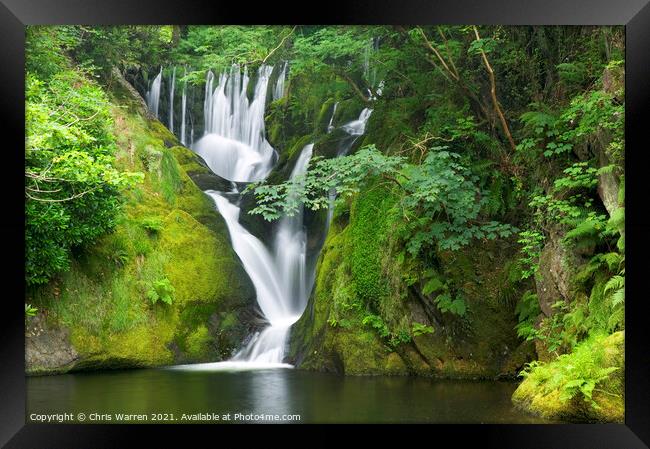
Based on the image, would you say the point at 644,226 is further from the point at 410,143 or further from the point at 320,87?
the point at 320,87

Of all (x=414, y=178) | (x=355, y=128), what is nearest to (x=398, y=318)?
(x=414, y=178)

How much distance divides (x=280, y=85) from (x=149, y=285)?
3.62 m

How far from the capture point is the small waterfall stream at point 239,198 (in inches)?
340

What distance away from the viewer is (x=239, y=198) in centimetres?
1038

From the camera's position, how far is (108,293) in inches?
331

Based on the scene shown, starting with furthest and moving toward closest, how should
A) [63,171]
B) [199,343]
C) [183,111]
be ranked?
[183,111] < [199,343] < [63,171]

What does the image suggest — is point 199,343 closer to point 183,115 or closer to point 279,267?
point 279,267

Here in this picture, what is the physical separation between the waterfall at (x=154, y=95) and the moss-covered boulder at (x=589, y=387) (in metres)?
7.19

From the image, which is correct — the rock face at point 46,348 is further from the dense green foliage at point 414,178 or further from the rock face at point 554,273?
the rock face at point 554,273

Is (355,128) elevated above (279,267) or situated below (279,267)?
above

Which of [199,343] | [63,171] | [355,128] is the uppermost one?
[355,128]

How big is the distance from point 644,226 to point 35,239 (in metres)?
6.32

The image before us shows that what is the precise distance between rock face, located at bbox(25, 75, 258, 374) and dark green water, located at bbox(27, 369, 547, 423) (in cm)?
58
